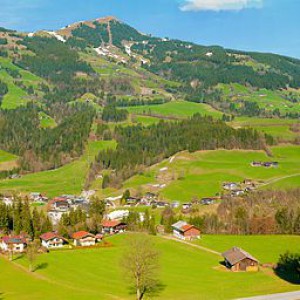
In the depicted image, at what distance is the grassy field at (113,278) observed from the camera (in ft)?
191

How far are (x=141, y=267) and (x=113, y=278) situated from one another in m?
7.26

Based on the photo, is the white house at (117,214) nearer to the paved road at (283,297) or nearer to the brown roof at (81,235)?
the brown roof at (81,235)

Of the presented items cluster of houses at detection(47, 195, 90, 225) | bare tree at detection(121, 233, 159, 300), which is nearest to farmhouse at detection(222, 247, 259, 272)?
bare tree at detection(121, 233, 159, 300)

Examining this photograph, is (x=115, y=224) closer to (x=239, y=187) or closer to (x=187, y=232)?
(x=187, y=232)

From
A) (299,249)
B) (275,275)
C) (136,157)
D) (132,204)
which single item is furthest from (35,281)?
(136,157)

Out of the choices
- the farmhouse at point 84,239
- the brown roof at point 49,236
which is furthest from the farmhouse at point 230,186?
the brown roof at point 49,236

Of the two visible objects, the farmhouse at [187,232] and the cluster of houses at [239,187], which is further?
the cluster of houses at [239,187]

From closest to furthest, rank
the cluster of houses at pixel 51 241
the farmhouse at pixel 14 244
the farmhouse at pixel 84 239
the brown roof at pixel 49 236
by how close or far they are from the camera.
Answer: the farmhouse at pixel 14 244 → the cluster of houses at pixel 51 241 → the brown roof at pixel 49 236 → the farmhouse at pixel 84 239

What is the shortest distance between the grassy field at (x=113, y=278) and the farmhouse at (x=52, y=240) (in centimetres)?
781

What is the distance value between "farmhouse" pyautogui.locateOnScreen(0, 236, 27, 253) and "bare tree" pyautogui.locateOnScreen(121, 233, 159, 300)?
107ft

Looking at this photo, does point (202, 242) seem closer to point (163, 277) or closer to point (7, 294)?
point (163, 277)

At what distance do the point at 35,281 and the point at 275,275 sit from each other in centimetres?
3364

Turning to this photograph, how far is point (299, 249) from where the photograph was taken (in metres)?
84.3

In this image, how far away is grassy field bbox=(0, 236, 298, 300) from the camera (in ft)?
191
